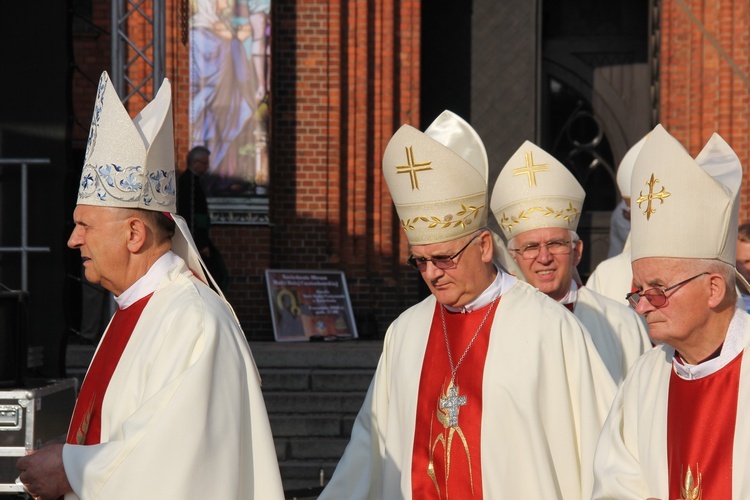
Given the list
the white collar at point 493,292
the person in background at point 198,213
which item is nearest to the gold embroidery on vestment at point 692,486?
the white collar at point 493,292

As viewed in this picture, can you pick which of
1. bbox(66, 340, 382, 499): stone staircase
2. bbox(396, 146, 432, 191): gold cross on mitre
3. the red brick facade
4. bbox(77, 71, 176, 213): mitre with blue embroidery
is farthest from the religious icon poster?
bbox(77, 71, 176, 213): mitre with blue embroidery

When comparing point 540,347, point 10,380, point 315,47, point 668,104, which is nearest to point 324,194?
point 315,47

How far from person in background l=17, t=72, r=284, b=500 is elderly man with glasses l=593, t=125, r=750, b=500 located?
1.18 m

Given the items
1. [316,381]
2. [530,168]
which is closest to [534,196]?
[530,168]

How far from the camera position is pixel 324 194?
13164mm

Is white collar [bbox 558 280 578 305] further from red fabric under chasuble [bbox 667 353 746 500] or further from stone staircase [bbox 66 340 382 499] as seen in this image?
stone staircase [bbox 66 340 382 499]

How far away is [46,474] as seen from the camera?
4.20 m

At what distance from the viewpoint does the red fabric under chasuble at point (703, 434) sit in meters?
3.82

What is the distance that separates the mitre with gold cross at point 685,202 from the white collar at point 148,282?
5.19 feet

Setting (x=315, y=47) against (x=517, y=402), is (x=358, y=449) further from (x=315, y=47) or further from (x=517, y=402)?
(x=315, y=47)

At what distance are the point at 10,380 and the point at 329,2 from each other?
8.22 m

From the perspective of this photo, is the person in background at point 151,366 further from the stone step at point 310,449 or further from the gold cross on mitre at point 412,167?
the stone step at point 310,449

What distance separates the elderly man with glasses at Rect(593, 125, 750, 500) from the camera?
380 cm

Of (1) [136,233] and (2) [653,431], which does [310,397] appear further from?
(2) [653,431]
